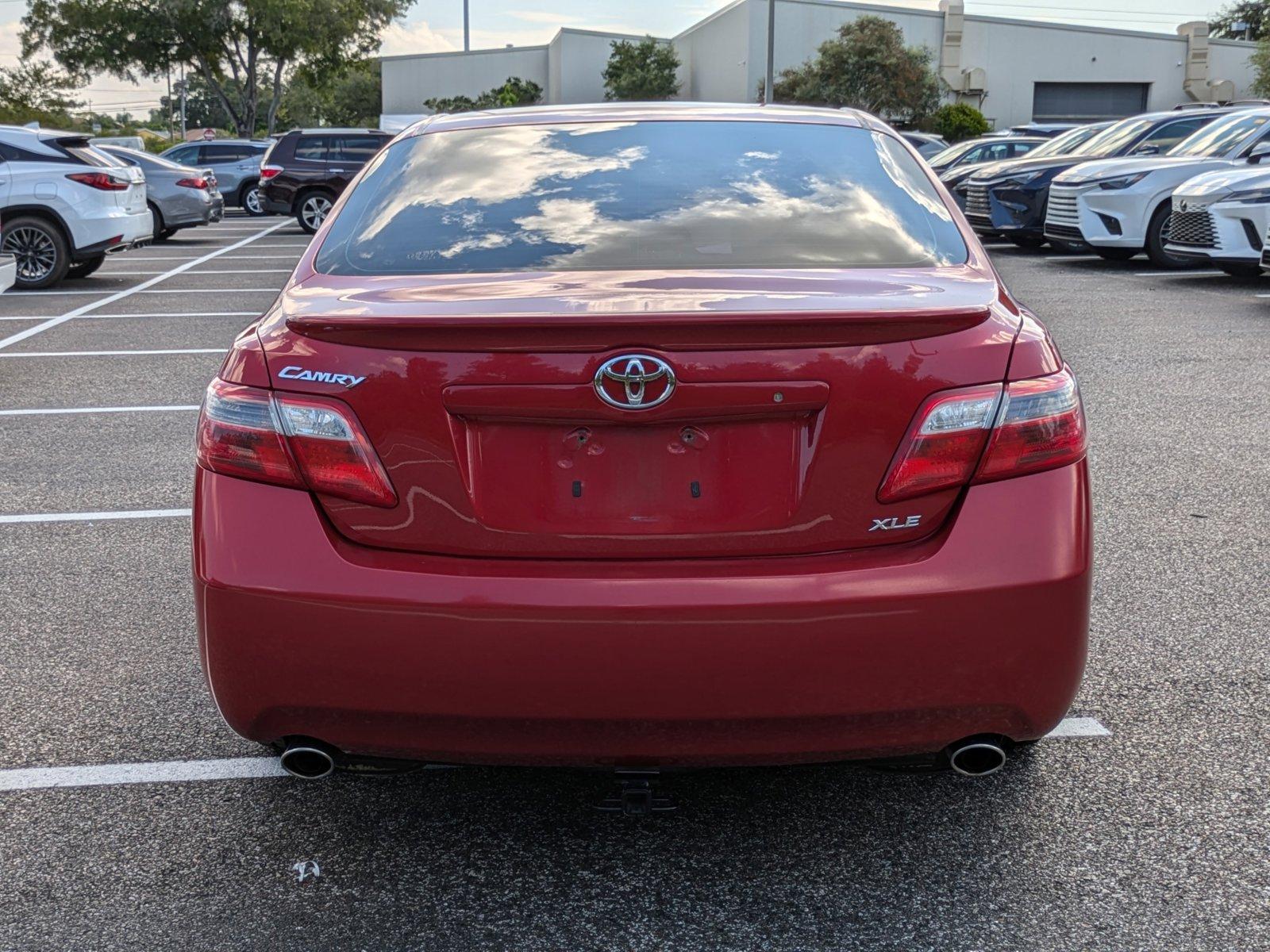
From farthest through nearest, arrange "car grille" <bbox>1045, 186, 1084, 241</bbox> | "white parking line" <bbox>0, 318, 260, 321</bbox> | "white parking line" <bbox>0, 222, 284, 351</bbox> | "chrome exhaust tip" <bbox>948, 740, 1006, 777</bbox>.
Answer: "car grille" <bbox>1045, 186, 1084, 241</bbox>
"white parking line" <bbox>0, 318, 260, 321</bbox>
"white parking line" <bbox>0, 222, 284, 351</bbox>
"chrome exhaust tip" <bbox>948, 740, 1006, 777</bbox>

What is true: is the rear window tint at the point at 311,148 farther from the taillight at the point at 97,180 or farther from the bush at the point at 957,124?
the bush at the point at 957,124

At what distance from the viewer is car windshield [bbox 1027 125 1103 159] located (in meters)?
20.1

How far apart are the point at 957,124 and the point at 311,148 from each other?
37.6 m

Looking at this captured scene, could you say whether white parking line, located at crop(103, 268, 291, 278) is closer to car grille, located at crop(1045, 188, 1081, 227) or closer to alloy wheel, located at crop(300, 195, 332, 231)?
alloy wheel, located at crop(300, 195, 332, 231)

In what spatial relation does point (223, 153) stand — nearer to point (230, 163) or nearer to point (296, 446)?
point (230, 163)

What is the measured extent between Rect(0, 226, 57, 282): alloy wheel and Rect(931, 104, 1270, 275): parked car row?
11.3m

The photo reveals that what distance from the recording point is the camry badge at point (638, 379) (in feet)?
8.05

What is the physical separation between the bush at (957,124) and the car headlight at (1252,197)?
44303mm

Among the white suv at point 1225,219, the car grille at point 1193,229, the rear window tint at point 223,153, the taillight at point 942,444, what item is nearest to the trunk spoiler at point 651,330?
the taillight at point 942,444

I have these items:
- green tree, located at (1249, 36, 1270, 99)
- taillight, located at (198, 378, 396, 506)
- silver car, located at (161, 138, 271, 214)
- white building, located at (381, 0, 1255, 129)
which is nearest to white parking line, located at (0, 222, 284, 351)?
silver car, located at (161, 138, 271, 214)

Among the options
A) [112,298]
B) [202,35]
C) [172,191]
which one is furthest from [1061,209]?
[202,35]

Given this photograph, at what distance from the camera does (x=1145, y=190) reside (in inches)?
617

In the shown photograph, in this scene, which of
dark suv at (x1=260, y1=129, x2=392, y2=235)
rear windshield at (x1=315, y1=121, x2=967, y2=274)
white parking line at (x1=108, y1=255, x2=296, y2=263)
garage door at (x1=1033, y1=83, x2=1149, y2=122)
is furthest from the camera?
garage door at (x1=1033, y1=83, x2=1149, y2=122)

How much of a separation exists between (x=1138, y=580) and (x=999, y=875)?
213 centimetres
